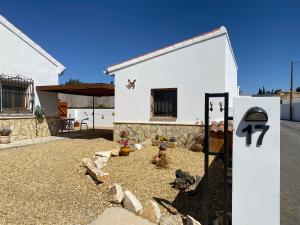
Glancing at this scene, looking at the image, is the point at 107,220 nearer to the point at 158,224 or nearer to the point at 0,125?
the point at 158,224

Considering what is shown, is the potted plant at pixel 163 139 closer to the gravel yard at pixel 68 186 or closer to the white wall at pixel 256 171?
the gravel yard at pixel 68 186

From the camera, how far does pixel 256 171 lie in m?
3.37

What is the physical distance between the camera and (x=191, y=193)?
5.09 meters

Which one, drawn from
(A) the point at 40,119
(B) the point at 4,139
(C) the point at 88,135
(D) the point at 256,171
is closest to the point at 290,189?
(D) the point at 256,171

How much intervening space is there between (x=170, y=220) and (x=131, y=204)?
2.37 feet

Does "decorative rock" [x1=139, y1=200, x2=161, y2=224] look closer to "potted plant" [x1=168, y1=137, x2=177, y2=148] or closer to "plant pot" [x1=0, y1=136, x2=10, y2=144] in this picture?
"potted plant" [x1=168, y1=137, x2=177, y2=148]

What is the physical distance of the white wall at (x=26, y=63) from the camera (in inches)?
461

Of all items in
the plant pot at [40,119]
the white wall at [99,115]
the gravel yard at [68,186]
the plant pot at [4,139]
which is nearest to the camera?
the gravel yard at [68,186]

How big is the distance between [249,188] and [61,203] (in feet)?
10.7

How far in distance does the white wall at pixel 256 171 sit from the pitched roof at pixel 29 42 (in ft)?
38.6

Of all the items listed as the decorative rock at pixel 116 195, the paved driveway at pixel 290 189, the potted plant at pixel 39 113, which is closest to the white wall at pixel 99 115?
the potted plant at pixel 39 113

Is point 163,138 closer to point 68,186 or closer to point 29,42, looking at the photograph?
point 68,186

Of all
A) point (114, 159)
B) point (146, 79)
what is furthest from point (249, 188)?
point (146, 79)

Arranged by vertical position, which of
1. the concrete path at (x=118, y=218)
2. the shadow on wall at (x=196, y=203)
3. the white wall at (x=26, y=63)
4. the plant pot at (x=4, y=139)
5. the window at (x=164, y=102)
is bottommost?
the concrete path at (x=118, y=218)
